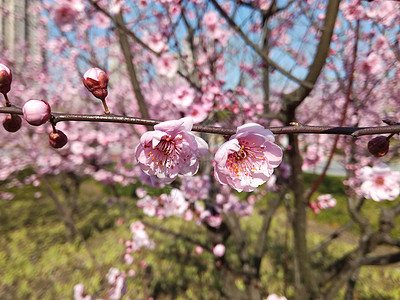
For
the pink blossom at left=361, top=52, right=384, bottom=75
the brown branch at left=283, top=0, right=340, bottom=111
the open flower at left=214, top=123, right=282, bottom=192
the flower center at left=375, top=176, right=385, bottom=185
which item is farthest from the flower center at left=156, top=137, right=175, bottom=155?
the pink blossom at left=361, top=52, right=384, bottom=75

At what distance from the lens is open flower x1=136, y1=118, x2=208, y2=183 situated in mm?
653

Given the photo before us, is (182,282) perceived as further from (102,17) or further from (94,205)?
(94,205)

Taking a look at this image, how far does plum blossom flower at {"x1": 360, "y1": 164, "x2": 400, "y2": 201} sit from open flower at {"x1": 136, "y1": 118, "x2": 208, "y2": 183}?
4.23ft

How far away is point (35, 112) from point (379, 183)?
1841 millimetres

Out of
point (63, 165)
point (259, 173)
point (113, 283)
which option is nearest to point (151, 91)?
point (63, 165)

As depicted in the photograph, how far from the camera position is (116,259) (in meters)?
4.91

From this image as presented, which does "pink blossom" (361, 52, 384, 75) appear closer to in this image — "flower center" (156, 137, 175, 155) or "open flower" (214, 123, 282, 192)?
"open flower" (214, 123, 282, 192)

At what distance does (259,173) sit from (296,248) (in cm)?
148

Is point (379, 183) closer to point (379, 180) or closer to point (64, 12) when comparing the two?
point (379, 180)

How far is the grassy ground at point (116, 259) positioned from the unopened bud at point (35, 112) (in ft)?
7.78

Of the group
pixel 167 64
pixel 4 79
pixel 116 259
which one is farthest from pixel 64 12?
pixel 116 259

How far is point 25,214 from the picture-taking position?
24.1ft

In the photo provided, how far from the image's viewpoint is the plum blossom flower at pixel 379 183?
57.8 inches

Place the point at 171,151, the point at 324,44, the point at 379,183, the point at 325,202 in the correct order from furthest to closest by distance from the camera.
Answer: the point at 325,202 < the point at 379,183 < the point at 324,44 < the point at 171,151
